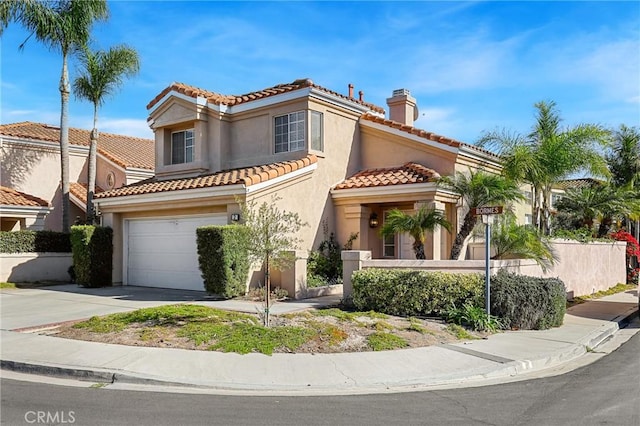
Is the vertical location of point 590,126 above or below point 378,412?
above

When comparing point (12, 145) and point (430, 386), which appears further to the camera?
point (12, 145)

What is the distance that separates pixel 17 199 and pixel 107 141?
7375mm

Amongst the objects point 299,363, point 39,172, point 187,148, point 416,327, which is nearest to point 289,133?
point 187,148

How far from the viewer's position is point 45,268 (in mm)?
19562

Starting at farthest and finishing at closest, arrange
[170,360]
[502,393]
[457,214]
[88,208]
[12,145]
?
1. [12,145]
2. [88,208]
3. [457,214]
4. [170,360]
5. [502,393]

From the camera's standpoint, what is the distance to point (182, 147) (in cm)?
1991

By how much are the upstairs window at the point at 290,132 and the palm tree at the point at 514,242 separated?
6.65m

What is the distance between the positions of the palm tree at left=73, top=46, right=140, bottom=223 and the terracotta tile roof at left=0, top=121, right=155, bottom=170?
3330 mm

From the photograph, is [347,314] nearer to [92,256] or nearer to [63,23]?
[92,256]

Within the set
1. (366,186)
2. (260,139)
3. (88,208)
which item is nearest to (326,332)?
(366,186)

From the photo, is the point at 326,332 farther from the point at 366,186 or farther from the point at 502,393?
the point at 366,186

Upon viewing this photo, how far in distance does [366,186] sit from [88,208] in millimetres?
11856

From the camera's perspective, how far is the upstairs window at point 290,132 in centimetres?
1708

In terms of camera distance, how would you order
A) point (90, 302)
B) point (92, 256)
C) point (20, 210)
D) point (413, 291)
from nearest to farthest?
point (413, 291) → point (90, 302) → point (92, 256) → point (20, 210)
